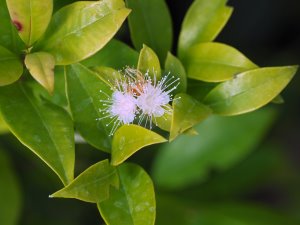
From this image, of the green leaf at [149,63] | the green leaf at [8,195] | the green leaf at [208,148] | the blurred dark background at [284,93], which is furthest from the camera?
the blurred dark background at [284,93]

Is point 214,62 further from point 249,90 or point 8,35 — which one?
point 8,35

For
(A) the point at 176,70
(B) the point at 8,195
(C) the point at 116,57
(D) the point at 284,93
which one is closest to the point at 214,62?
(A) the point at 176,70

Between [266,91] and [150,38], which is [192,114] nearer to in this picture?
[266,91]

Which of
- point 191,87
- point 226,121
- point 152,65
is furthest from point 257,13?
point 152,65

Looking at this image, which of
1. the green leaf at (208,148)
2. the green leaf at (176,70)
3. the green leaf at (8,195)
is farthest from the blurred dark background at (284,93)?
the green leaf at (176,70)

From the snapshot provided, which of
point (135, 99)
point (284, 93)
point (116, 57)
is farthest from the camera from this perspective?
point (284, 93)

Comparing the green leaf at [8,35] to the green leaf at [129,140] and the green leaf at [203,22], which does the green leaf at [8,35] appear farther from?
the green leaf at [203,22]
